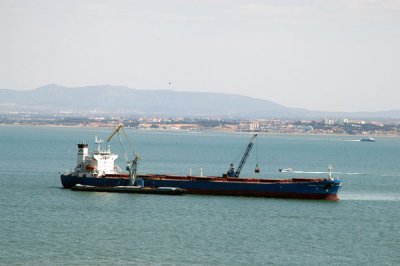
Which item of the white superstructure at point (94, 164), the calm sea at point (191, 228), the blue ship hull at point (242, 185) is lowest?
the calm sea at point (191, 228)

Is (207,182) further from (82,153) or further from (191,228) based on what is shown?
(191,228)

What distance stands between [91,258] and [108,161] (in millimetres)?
37839

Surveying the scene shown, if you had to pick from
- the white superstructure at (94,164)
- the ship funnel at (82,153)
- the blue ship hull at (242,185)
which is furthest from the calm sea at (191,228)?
the ship funnel at (82,153)

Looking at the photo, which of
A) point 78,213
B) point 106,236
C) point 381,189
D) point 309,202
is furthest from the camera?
point 381,189

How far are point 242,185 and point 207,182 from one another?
10.3 feet

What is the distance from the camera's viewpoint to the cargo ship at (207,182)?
80.2 meters

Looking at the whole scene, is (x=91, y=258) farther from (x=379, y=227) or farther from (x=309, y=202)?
(x=309, y=202)

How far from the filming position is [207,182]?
82.4 meters

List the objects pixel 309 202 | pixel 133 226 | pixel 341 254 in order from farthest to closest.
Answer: pixel 309 202 < pixel 133 226 < pixel 341 254

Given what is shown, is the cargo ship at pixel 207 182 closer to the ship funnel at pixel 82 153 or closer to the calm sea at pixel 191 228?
the ship funnel at pixel 82 153

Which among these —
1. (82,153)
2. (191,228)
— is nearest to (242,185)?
(82,153)

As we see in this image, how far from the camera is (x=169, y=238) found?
56562 millimetres

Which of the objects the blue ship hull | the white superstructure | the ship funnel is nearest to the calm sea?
the blue ship hull

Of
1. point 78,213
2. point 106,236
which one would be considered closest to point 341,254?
point 106,236
